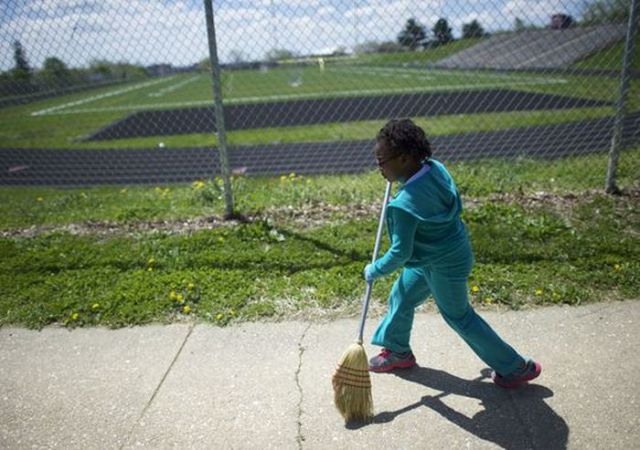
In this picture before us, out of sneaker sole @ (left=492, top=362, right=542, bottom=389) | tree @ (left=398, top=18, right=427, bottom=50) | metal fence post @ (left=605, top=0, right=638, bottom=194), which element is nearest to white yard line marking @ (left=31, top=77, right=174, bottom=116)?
tree @ (left=398, top=18, right=427, bottom=50)

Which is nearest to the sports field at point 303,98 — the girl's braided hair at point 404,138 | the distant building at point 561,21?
the distant building at point 561,21

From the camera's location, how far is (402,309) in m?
2.85

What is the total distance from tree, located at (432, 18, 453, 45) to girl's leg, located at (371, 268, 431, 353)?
335 centimetres

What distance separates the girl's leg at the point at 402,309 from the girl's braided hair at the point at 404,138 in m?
0.69

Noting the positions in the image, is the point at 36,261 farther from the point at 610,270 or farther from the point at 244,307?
the point at 610,270

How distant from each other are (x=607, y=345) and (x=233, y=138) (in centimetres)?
1240

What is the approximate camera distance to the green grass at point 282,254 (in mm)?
3729

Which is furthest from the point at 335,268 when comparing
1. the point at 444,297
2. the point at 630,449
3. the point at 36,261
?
the point at 36,261

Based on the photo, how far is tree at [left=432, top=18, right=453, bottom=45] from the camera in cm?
509

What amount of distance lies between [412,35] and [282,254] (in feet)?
9.82

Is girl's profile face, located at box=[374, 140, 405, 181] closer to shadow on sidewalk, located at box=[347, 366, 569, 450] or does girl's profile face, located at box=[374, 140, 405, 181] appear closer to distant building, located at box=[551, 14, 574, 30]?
shadow on sidewalk, located at box=[347, 366, 569, 450]

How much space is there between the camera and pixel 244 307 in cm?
373

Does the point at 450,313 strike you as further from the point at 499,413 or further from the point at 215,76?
the point at 215,76

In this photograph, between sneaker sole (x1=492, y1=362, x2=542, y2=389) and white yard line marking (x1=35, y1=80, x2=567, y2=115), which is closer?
sneaker sole (x1=492, y1=362, x2=542, y2=389)
